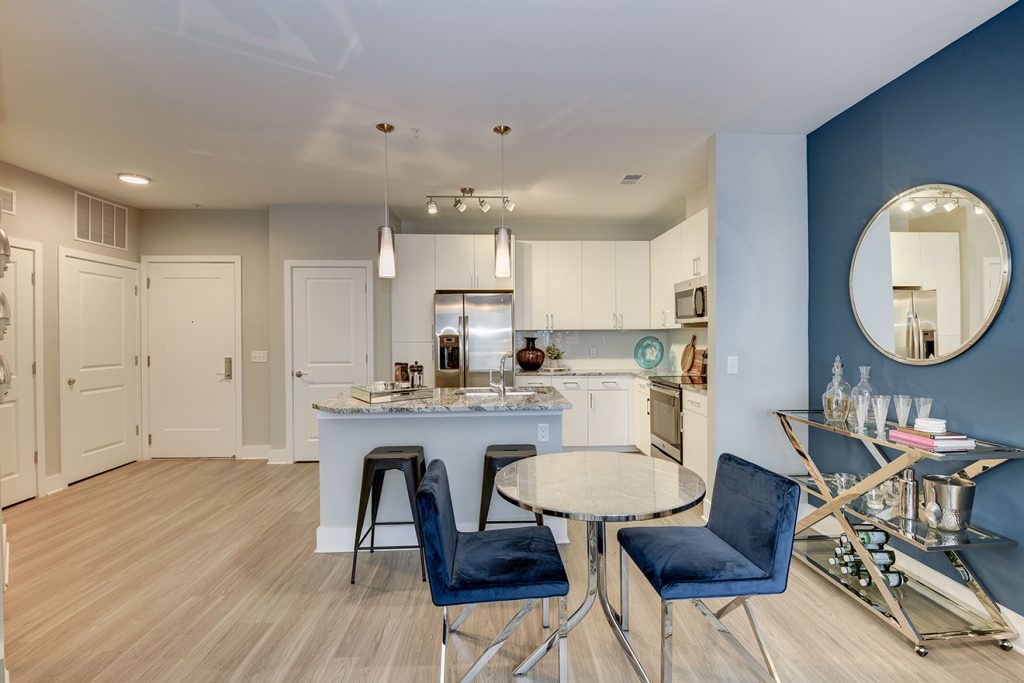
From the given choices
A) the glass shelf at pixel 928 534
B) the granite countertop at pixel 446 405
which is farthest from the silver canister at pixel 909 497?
the granite countertop at pixel 446 405

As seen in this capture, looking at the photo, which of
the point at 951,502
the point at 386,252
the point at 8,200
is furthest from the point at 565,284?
the point at 8,200

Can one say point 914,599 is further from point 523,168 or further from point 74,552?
point 74,552

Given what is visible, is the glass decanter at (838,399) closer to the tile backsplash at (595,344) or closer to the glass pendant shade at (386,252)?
the glass pendant shade at (386,252)

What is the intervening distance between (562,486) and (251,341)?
451cm

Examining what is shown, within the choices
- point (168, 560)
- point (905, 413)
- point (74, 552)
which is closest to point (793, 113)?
point (905, 413)

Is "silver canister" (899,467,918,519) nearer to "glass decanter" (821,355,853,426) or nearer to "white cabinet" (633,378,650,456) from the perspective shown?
"glass decanter" (821,355,853,426)

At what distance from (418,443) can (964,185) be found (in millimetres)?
3038

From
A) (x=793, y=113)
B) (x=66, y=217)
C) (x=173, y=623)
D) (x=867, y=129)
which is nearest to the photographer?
(x=173, y=623)

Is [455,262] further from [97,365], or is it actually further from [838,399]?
[838,399]

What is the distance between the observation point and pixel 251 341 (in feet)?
17.3

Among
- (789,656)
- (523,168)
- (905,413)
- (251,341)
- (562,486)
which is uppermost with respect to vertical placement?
(523,168)

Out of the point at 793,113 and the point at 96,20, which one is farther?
the point at 793,113

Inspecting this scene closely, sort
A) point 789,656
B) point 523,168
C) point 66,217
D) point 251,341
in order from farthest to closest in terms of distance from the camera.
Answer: point 251,341
point 66,217
point 523,168
point 789,656

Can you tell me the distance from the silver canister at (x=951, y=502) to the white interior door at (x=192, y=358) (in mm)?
5586
